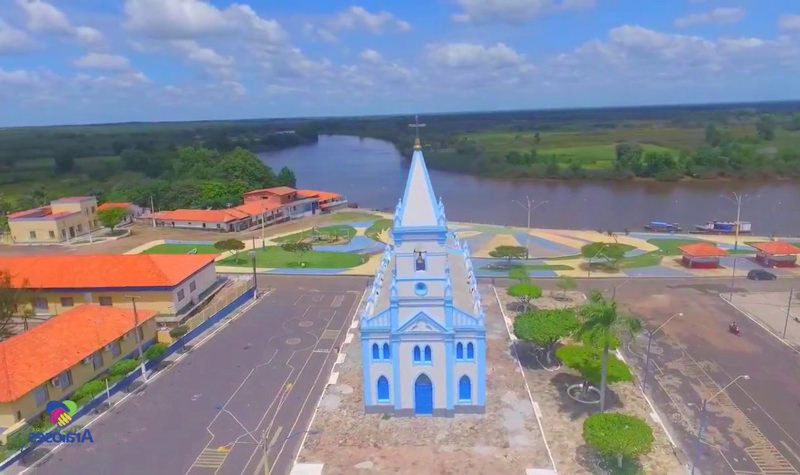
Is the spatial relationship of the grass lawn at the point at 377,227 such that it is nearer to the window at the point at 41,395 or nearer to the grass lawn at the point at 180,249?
the grass lawn at the point at 180,249

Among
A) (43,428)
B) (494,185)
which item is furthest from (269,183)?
(43,428)

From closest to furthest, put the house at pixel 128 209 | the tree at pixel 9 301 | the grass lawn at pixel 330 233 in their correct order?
1. the tree at pixel 9 301
2. the grass lawn at pixel 330 233
3. the house at pixel 128 209

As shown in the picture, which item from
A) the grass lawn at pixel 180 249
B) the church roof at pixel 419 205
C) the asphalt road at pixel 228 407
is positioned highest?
the church roof at pixel 419 205

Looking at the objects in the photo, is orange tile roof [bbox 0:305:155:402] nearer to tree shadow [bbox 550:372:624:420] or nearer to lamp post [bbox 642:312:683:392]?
tree shadow [bbox 550:372:624:420]

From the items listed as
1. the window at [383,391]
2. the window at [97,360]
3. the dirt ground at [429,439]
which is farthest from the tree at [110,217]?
the window at [383,391]

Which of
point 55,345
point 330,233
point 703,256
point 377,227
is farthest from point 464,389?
point 377,227

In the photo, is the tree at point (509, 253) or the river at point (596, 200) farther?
the river at point (596, 200)
